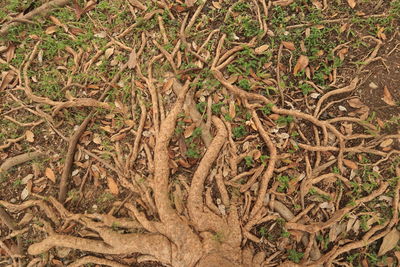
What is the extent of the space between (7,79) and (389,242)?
3.57m

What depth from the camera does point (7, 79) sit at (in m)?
2.95

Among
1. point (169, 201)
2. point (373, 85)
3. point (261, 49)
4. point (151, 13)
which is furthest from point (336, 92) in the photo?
point (151, 13)

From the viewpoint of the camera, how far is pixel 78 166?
275 centimetres

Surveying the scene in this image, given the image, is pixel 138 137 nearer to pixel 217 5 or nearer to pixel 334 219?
pixel 217 5

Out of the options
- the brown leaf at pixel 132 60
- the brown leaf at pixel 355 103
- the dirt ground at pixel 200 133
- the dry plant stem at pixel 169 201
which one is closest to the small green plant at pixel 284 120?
the dirt ground at pixel 200 133

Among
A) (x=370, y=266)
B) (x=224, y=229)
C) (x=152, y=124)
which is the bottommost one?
(x=370, y=266)

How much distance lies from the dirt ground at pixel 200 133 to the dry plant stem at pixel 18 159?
16mm

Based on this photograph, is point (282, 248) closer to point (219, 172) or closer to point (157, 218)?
point (219, 172)

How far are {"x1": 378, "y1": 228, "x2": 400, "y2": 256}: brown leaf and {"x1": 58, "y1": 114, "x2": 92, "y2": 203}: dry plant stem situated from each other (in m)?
2.60

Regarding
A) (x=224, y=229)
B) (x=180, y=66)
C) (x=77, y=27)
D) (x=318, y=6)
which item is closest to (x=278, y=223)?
(x=224, y=229)

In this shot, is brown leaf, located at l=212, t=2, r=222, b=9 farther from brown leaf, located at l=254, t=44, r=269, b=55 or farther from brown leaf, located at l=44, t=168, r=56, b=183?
A: brown leaf, located at l=44, t=168, r=56, b=183

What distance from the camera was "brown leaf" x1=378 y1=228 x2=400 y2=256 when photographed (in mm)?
2469

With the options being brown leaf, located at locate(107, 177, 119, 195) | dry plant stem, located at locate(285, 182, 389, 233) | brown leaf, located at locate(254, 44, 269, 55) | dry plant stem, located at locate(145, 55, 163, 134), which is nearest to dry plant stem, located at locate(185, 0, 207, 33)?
dry plant stem, located at locate(145, 55, 163, 134)

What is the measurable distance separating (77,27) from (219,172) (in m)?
1.92
